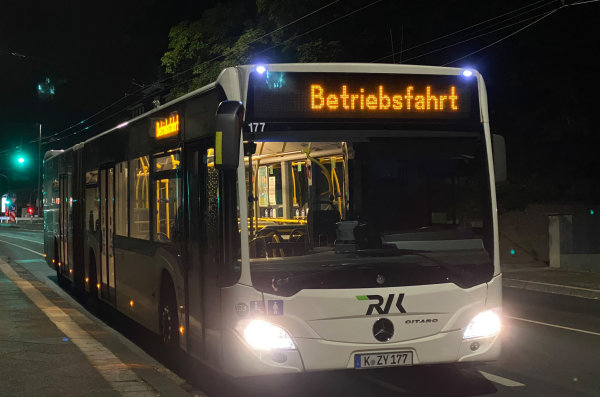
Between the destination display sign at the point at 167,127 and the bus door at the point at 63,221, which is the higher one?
the destination display sign at the point at 167,127

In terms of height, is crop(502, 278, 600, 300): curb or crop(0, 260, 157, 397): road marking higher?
crop(0, 260, 157, 397): road marking

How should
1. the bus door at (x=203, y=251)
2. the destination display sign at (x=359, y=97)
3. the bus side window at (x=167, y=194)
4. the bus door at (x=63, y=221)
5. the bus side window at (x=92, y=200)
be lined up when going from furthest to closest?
the bus door at (x=63, y=221) < the bus side window at (x=92, y=200) < the bus side window at (x=167, y=194) < the bus door at (x=203, y=251) < the destination display sign at (x=359, y=97)

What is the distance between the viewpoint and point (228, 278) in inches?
259

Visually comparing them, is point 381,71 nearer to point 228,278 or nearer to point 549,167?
point 228,278

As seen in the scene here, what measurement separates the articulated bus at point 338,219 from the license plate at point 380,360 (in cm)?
1

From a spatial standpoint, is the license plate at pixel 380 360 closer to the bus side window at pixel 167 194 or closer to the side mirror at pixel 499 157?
the side mirror at pixel 499 157

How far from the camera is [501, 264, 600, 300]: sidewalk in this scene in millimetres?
16836

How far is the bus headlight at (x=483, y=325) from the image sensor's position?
6.79m

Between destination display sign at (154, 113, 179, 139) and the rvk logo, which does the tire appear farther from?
the rvk logo

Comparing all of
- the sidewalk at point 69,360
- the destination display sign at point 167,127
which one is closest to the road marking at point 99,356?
the sidewalk at point 69,360

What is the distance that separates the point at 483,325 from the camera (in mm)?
6848

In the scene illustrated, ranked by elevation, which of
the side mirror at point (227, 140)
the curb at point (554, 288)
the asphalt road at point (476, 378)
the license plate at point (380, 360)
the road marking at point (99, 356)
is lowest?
the curb at point (554, 288)

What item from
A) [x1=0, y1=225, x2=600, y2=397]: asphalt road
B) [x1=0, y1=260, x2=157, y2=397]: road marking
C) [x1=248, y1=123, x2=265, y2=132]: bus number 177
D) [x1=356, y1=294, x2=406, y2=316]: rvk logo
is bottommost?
[x1=0, y1=225, x2=600, y2=397]: asphalt road

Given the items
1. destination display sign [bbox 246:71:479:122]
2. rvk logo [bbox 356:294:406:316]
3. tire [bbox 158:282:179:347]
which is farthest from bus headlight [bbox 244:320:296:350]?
tire [bbox 158:282:179:347]
